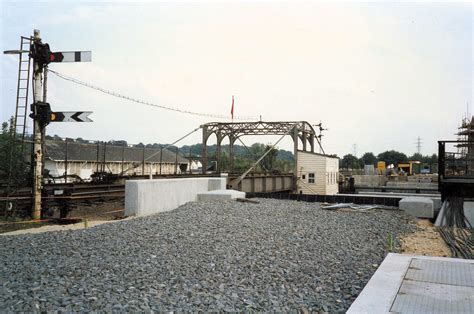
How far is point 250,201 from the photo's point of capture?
1445cm

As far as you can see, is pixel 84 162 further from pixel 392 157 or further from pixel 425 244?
pixel 392 157

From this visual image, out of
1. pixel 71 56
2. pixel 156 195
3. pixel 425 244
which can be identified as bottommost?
pixel 425 244

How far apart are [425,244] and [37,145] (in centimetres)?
1105

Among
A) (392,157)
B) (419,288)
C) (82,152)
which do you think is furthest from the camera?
(392,157)

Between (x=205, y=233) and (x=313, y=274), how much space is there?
3.20m

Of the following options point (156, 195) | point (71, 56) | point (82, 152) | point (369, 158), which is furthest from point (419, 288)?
point (369, 158)

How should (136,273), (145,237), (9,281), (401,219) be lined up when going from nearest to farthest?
(9,281), (136,273), (145,237), (401,219)

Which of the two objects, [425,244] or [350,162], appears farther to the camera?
[350,162]

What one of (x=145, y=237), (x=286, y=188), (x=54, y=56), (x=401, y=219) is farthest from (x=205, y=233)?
(x=286, y=188)

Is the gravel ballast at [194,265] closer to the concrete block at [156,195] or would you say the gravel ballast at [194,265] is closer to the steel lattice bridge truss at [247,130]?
the concrete block at [156,195]

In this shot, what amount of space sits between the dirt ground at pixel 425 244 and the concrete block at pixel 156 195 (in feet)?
23.0

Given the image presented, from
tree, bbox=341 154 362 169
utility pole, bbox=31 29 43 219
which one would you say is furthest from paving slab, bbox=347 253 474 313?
tree, bbox=341 154 362 169

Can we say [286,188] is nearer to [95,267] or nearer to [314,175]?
[314,175]

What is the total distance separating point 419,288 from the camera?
5.00 metres
